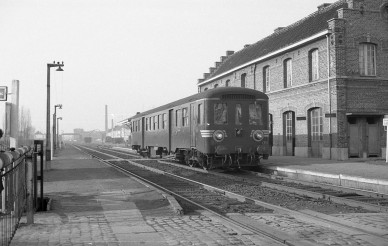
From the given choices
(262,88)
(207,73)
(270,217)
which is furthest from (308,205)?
(207,73)

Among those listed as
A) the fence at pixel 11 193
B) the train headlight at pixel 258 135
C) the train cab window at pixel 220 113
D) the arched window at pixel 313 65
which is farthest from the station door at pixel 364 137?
the fence at pixel 11 193

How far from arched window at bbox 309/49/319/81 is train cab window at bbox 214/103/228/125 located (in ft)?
30.6

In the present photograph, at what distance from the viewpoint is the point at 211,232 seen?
20.0 ft

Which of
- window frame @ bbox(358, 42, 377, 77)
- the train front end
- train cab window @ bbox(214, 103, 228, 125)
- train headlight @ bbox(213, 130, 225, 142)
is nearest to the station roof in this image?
window frame @ bbox(358, 42, 377, 77)

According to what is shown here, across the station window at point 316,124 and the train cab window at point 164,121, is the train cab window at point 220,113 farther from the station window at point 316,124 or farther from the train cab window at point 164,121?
the station window at point 316,124

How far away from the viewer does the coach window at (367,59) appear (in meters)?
22.6

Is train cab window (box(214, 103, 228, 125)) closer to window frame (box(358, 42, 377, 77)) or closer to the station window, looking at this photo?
the station window

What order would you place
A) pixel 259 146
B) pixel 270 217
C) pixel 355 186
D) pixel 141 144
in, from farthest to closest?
pixel 141 144 → pixel 259 146 → pixel 355 186 → pixel 270 217

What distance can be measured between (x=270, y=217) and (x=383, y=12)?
19836 mm

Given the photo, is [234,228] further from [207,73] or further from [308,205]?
[207,73]

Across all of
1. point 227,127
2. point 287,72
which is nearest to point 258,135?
point 227,127

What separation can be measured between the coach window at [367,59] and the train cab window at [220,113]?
10.2 metres

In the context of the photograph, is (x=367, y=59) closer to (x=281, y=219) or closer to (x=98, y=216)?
(x=281, y=219)

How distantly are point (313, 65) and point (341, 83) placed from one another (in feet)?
8.91
